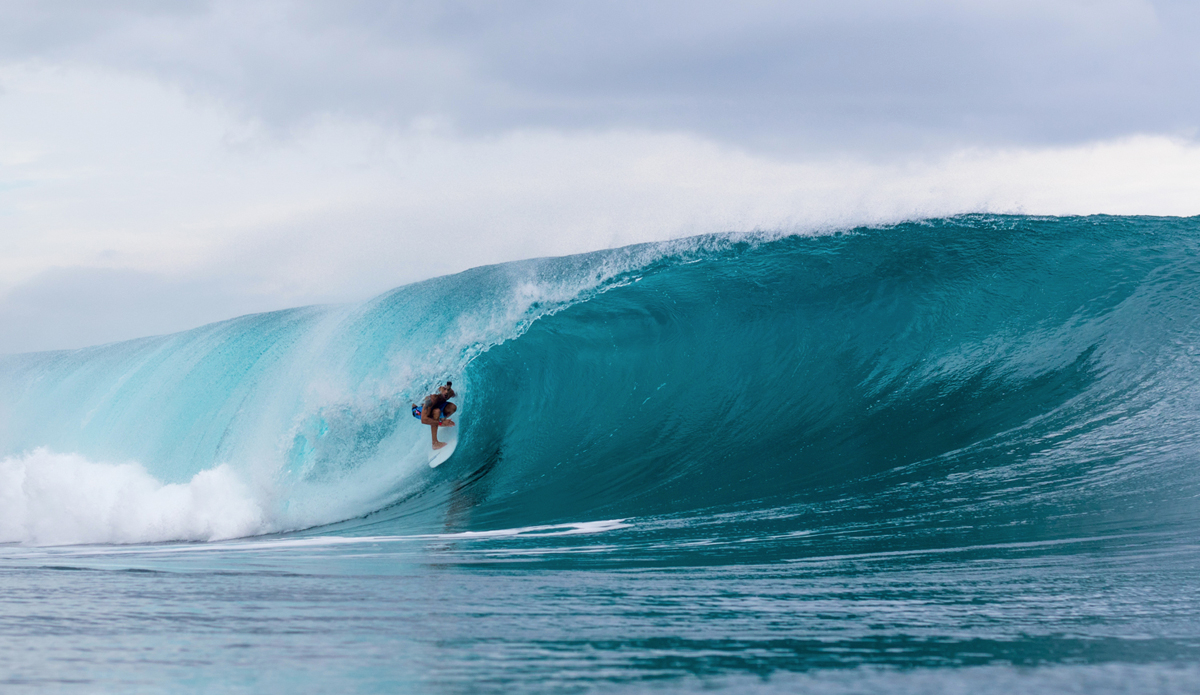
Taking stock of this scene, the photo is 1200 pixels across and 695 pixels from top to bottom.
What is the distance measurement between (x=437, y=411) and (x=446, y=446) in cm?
40

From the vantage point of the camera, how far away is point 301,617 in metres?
3.27

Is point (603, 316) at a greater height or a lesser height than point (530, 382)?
greater

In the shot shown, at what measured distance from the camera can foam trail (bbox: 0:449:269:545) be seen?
327 inches

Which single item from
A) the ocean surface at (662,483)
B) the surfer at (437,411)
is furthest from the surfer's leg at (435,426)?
the ocean surface at (662,483)

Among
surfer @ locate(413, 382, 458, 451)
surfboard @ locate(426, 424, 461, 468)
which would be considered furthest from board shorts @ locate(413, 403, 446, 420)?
surfboard @ locate(426, 424, 461, 468)

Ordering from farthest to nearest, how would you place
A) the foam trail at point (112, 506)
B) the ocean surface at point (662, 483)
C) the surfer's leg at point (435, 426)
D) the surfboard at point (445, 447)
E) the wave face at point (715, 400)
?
1. the surfer's leg at point (435, 426)
2. the surfboard at point (445, 447)
3. the foam trail at point (112, 506)
4. the wave face at point (715, 400)
5. the ocean surface at point (662, 483)

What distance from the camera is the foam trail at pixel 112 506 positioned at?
831 cm

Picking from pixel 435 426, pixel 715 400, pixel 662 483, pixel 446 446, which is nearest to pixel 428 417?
pixel 435 426

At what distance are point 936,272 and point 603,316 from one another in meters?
4.22

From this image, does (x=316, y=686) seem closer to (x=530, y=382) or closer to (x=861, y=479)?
(x=861, y=479)

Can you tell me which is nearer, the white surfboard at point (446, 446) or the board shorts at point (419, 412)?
the white surfboard at point (446, 446)

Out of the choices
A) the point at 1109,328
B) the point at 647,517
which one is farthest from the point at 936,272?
the point at 647,517

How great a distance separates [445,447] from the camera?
9.75 m

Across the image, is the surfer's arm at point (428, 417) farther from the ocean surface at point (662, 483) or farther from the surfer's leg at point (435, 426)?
the ocean surface at point (662, 483)
